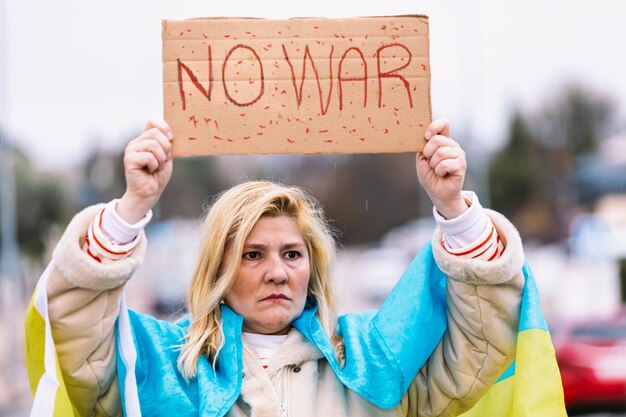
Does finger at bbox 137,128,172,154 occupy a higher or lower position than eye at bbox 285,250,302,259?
higher

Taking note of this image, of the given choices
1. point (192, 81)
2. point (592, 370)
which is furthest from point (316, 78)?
point (592, 370)

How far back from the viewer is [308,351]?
3.68 m

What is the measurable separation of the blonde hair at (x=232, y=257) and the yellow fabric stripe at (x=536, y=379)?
66cm

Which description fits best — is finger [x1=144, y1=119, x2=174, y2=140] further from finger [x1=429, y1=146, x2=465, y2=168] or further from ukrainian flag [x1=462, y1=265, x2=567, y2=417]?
ukrainian flag [x1=462, y1=265, x2=567, y2=417]

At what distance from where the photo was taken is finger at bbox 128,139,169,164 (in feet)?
11.0

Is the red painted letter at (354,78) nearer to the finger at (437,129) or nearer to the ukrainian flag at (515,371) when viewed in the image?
the finger at (437,129)

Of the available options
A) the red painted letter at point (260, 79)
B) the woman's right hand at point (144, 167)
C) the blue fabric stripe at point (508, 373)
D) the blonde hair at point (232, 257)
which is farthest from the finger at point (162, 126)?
the blue fabric stripe at point (508, 373)

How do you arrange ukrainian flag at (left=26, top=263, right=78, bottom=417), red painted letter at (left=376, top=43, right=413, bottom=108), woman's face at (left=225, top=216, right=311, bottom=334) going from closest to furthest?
ukrainian flag at (left=26, top=263, right=78, bottom=417), red painted letter at (left=376, top=43, right=413, bottom=108), woman's face at (left=225, top=216, right=311, bottom=334)

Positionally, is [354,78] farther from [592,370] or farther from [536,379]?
[592,370]

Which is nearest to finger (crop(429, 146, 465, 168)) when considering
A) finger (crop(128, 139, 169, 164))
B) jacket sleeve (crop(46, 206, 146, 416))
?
finger (crop(128, 139, 169, 164))

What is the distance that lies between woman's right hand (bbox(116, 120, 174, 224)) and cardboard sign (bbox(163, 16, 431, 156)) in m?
0.06

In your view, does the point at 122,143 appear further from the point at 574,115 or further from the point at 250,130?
the point at 250,130

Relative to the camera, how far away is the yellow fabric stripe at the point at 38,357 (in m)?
3.35

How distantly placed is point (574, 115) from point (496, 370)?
51997 millimetres
